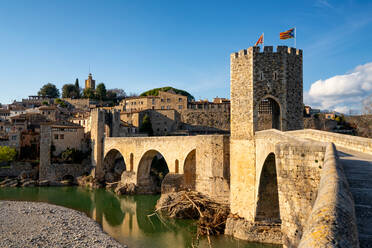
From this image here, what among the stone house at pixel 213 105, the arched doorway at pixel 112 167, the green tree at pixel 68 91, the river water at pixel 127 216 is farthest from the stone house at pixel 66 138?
the green tree at pixel 68 91

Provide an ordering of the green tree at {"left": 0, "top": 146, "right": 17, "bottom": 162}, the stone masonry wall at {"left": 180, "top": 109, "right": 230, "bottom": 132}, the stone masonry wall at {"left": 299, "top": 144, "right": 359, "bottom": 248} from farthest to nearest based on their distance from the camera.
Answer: the stone masonry wall at {"left": 180, "top": 109, "right": 230, "bottom": 132}, the green tree at {"left": 0, "top": 146, "right": 17, "bottom": 162}, the stone masonry wall at {"left": 299, "top": 144, "right": 359, "bottom": 248}

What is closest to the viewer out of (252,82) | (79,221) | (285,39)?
(252,82)

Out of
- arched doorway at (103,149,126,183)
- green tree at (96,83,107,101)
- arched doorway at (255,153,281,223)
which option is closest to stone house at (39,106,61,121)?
green tree at (96,83,107,101)

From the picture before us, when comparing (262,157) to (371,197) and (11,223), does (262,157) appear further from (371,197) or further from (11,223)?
(11,223)

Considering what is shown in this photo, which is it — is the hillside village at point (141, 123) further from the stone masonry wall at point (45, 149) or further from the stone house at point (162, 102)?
the stone masonry wall at point (45, 149)

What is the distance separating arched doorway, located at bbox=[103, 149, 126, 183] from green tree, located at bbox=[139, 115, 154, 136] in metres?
11.9

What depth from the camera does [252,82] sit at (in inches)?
616

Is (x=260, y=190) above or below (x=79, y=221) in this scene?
above

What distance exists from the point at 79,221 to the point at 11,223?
13.5 ft

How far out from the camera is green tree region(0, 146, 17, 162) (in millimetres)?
38188

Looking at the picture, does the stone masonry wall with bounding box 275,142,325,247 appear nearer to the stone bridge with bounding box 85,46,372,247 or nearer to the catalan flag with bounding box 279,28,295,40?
the stone bridge with bounding box 85,46,372,247

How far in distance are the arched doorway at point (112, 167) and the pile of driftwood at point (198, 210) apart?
605 inches

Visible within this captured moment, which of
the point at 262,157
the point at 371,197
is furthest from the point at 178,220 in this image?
the point at 371,197

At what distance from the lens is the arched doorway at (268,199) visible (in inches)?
569
